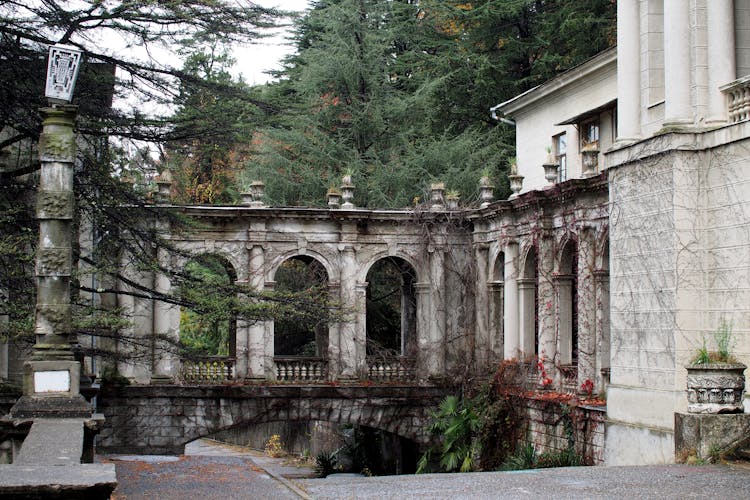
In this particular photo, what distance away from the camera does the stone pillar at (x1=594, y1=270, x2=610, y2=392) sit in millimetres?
23922

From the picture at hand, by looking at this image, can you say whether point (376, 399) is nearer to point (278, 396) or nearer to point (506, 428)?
point (278, 396)

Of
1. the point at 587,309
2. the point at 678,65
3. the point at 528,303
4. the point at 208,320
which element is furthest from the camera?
the point at 528,303

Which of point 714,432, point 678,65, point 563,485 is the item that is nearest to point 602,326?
point 678,65

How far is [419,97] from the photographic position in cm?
3962

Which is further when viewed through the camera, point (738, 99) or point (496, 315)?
point (496, 315)

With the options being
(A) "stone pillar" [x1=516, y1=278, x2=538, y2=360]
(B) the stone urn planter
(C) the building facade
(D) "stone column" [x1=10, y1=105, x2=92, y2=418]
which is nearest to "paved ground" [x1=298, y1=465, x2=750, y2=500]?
(B) the stone urn planter

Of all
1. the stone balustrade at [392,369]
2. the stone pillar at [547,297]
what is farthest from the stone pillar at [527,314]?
the stone balustrade at [392,369]

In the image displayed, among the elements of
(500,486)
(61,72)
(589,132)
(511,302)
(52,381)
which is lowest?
(500,486)

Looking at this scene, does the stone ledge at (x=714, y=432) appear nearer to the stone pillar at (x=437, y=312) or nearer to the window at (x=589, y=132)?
the window at (x=589, y=132)

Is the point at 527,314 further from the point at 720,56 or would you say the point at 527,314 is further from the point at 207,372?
the point at 720,56

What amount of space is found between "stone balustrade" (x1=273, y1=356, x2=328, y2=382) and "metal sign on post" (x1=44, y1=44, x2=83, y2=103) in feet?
56.1

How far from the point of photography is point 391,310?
3862 centimetres

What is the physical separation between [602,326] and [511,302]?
196 inches

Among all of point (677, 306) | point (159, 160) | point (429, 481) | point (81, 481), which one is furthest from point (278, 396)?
point (81, 481)
